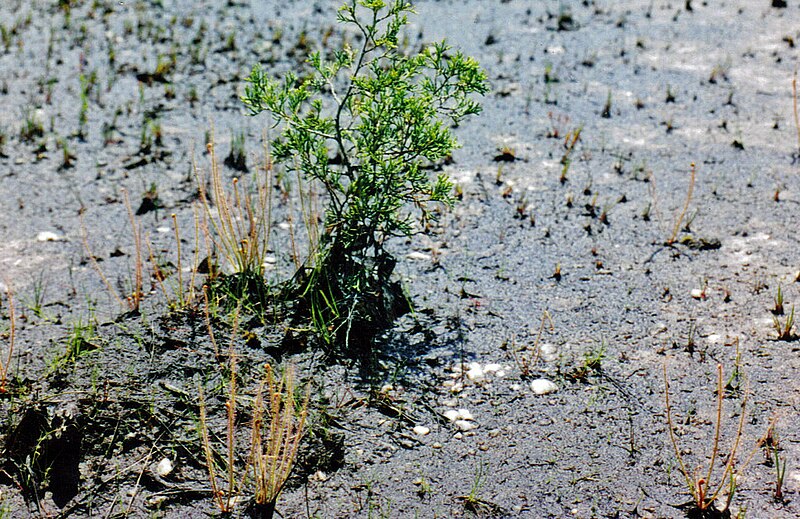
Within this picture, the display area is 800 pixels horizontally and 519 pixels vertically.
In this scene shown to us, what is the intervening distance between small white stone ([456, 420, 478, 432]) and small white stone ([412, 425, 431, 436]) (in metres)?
0.14

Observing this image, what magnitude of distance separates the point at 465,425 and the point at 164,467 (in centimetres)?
132

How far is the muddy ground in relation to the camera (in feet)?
11.4

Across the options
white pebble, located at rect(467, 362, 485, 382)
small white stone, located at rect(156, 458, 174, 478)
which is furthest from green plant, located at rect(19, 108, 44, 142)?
white pebble, located at rect(467, 362, 485, 382)

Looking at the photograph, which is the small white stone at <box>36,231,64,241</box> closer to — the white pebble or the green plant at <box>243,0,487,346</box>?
the green plant at <box>243,0,487,346</box>

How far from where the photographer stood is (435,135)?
404 centimetres

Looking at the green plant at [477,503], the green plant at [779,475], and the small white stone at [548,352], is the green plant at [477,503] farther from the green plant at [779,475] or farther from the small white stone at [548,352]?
the green plant at [779,475]

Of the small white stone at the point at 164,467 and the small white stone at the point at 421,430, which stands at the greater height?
the small white stone at the point at 421,430

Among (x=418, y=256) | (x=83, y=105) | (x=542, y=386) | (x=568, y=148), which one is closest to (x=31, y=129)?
(x=83, y=105)

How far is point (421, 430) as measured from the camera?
3736mm

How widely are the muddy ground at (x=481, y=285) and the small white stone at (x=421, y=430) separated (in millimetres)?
25

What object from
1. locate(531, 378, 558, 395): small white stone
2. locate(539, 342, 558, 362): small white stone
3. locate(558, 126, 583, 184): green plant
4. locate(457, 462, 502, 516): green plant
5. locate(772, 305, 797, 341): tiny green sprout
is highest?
locate(558, 126, 583, 184): green plant

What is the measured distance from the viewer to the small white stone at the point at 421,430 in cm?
372

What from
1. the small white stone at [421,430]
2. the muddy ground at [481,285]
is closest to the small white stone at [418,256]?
the muddy ground at [481,285]

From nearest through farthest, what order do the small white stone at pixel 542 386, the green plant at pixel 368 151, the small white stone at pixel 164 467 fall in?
the small white stone at pixel 164 467
the small white stone at pixel 542 386
the green plant at pixel 368 151
